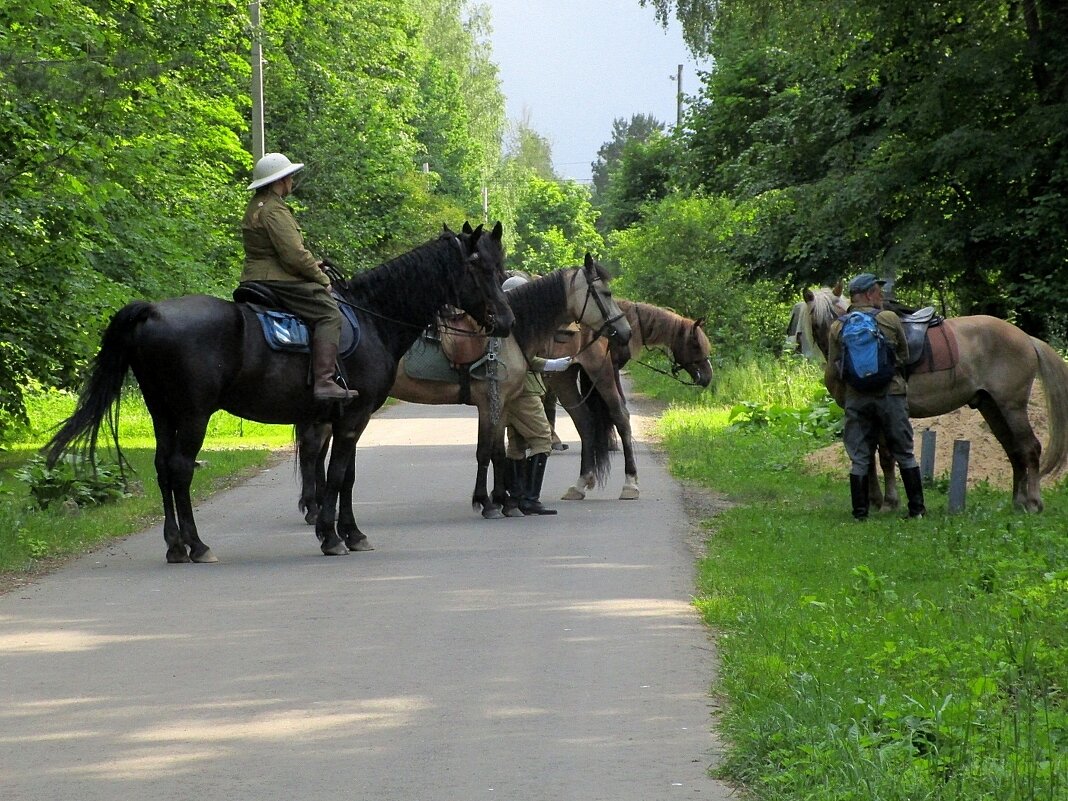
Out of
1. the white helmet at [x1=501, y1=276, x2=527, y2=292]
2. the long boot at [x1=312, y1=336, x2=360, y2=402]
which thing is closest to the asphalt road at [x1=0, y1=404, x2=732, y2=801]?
the long boot at [x1=312, y1=336, x2=360, y2=402]

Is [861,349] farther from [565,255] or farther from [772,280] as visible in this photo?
[565,255]

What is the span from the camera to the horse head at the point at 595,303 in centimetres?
1608

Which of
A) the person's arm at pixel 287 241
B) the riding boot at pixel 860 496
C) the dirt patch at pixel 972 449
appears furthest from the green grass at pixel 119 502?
the dirt patch at pixel 972 449

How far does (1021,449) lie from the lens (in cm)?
1391

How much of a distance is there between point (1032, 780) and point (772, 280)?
2829cm

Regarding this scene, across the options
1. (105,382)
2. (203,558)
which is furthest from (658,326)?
(105,382)

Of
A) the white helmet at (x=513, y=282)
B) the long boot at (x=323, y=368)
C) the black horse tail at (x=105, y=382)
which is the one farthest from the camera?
the white helmet at (x=513, y=282)

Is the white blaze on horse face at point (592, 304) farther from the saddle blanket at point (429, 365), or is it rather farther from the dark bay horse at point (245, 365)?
the dark bay horse at point (245, 365)

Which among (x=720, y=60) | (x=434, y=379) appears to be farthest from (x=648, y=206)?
(x=434, y=379)

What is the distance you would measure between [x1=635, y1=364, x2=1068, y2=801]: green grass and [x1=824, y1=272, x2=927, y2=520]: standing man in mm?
289

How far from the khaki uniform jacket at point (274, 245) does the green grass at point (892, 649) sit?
3.60 metres

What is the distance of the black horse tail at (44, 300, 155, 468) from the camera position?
1145 cm

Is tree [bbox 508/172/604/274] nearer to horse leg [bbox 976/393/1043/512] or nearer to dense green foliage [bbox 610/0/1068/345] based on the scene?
dense green foliage [bbox 610/0/1068/345]

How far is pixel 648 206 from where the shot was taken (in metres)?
57.4
